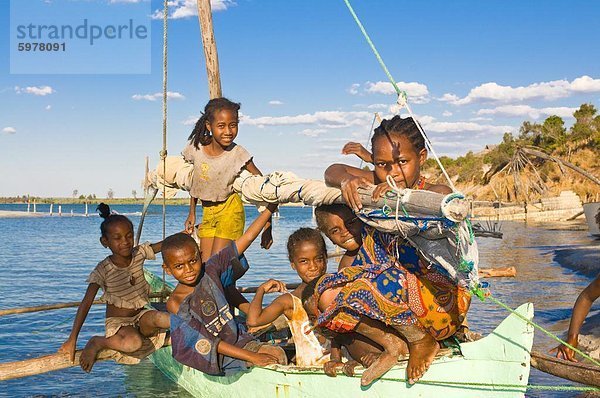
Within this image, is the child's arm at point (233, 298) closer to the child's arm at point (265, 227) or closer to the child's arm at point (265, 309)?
the child's arm at point (265, 227)

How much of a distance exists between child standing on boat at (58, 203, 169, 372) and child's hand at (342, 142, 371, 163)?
6.61 ft

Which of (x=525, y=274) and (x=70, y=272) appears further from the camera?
(x=70, y=272)

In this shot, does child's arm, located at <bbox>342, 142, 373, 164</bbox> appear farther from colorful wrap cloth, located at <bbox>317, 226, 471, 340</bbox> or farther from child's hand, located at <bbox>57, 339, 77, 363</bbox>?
child's hand, located at <bbox>57, 339, 77, 363</bbox>

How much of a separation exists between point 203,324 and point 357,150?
69.6 inches

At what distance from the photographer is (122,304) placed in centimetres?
551

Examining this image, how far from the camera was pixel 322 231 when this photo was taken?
434 cm

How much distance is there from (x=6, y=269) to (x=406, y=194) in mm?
23852

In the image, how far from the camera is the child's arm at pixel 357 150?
408 centimetres

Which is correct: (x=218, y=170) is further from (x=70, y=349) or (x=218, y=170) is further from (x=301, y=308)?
(x=70, y=349)

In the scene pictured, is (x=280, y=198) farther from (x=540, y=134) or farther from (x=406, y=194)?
(x=540, y=134)

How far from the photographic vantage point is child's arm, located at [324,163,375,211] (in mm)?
3367

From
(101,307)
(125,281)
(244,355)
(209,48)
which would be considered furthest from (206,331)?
(101,307)

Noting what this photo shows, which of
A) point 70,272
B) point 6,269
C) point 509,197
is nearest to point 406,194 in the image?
point 70,272

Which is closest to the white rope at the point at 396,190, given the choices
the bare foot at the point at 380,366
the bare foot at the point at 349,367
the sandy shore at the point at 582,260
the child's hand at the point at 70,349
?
the bare foot at the point at 380,366
